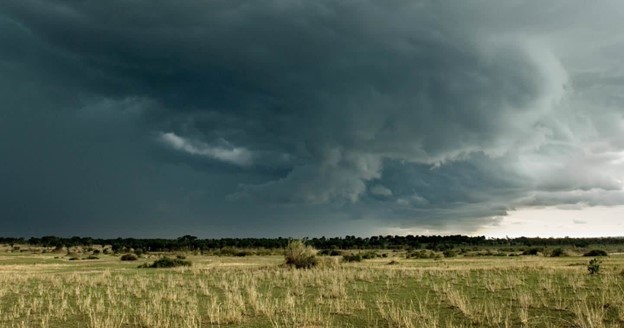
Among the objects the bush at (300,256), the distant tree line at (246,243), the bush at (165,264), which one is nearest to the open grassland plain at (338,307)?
the bush at (300,256)

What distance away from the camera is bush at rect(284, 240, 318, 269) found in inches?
1877

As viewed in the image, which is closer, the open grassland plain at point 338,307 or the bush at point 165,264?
the open grassland plain at point 338,307

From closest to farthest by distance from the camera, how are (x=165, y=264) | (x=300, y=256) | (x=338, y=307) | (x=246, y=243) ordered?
(x=338, y=307)
(x=300, y=256)
(x=165, y=264)
(x=246, y=243)

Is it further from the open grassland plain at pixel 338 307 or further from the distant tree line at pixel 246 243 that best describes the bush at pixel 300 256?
the distant tree line at pixel 246 243

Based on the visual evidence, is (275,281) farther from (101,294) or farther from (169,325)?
(169,325)

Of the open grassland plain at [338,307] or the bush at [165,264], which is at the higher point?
the bush at [165,264]

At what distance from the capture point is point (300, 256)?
158ft

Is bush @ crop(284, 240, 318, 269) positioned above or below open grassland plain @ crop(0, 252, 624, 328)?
above

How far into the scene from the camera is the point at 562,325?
50.0 feet

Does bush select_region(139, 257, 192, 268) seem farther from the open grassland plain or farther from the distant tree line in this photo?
the distant tree line

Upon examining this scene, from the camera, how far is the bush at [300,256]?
4769 centimetres

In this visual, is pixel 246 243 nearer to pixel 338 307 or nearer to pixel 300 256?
pixel 300 256

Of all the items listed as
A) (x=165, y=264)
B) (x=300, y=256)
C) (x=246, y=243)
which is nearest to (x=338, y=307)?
(x=300, y=256)

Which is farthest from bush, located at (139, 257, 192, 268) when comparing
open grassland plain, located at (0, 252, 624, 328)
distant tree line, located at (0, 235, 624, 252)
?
distant tree line, located at (0, 235, 624, 252)
